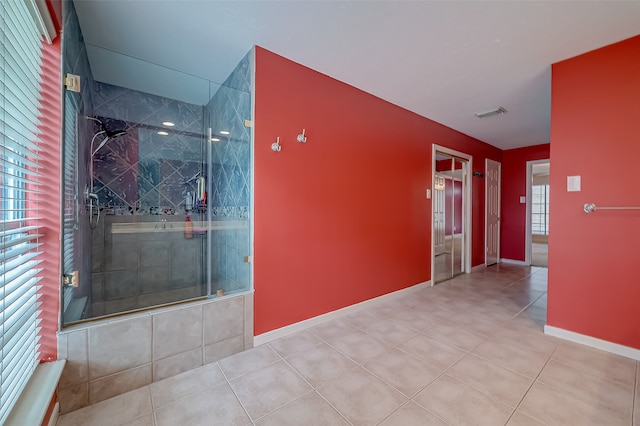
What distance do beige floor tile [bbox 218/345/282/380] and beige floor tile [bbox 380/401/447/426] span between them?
91 centimetres

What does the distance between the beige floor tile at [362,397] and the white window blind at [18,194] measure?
4.90ft

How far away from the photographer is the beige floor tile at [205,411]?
1372 mm

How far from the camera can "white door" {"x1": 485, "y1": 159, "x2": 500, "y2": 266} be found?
506cm

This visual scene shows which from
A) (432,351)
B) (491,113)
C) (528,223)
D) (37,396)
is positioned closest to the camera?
(37,396)

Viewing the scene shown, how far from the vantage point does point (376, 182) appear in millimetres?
3045

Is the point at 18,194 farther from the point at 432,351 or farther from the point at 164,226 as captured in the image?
the point at 432,351

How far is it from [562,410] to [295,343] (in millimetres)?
1758

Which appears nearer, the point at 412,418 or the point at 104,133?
the point at 412,418

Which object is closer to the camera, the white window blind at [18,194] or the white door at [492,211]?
the white window blind at [18,194]

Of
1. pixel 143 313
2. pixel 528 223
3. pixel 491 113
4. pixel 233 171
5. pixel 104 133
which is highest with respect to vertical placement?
pixel 491 113

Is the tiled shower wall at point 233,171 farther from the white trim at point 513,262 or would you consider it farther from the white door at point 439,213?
the white trim at point 513,262

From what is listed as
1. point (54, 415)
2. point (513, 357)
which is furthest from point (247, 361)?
point (513, 357)

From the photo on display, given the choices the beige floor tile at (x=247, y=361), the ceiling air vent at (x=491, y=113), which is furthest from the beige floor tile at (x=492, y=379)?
the ceiling air vent at (x=491, y=113)

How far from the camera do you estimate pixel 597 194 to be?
7.01ft
